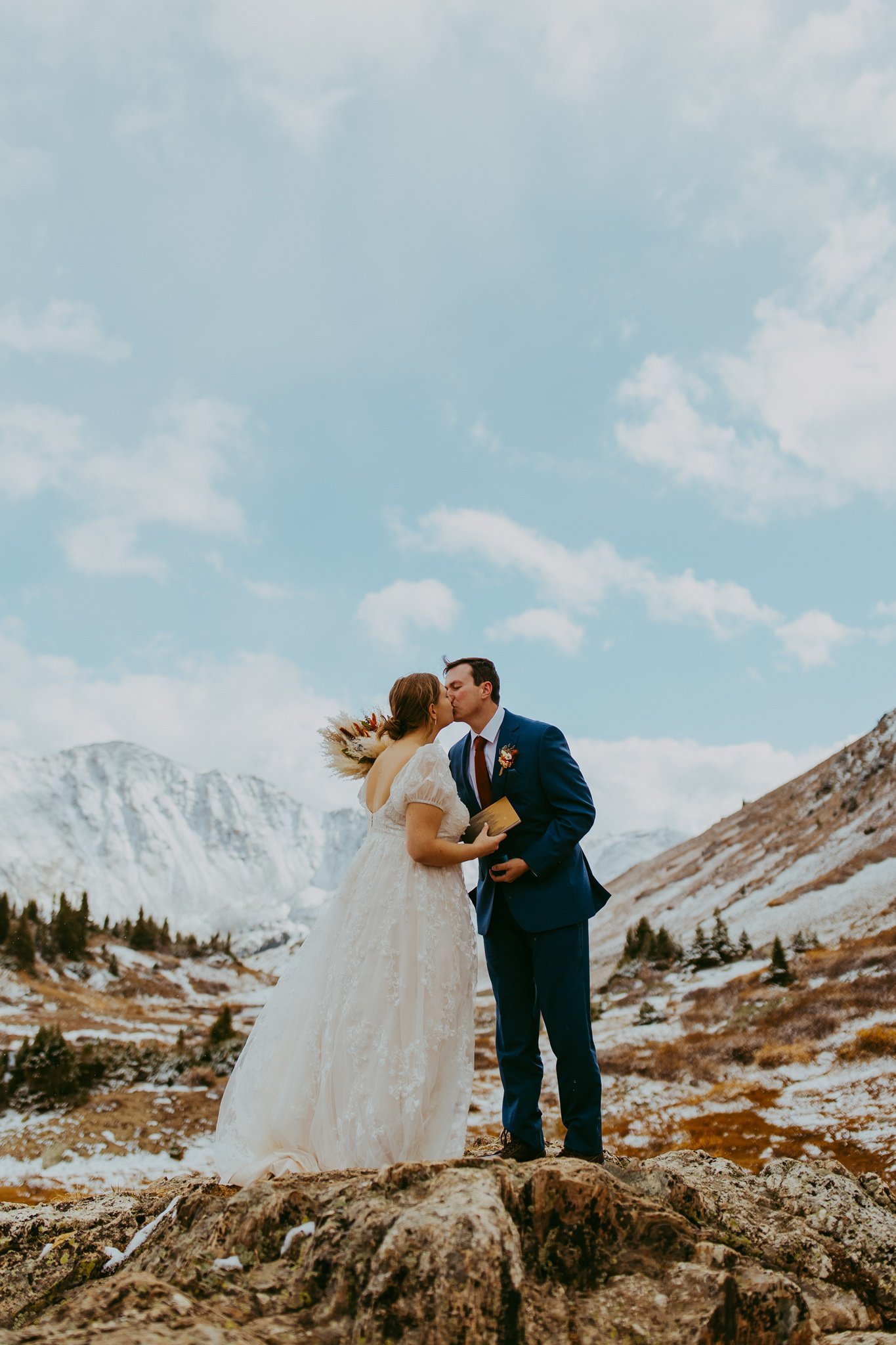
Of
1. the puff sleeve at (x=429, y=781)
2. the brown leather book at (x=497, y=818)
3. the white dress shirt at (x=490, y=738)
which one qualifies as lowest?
the brown leather book at (x=497, y=818)

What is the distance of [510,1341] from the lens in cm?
300

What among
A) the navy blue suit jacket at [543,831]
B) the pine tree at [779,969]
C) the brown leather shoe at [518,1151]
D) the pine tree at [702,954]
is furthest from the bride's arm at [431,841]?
the pine tree at [702,954]

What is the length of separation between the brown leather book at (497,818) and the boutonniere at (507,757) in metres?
0.24

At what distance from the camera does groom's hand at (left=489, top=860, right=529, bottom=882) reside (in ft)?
18.5

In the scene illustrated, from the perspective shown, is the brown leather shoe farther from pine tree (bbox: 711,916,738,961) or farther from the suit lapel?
pine tree (bbox: 711,916,738,961)

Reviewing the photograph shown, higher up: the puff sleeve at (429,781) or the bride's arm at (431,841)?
the puff sleeve at (429,781)

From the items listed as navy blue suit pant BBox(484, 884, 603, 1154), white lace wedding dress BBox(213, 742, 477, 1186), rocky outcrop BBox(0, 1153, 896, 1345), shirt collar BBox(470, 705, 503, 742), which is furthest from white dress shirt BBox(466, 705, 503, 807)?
rocky outcrop BBox(0, 1153, 896, 1345)

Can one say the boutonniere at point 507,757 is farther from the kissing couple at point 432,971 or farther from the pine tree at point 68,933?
the pine tree at point 68,933

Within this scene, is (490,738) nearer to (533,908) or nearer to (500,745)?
(500,745)

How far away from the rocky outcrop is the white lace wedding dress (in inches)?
28.7

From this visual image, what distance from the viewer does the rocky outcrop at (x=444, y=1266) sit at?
118 inches

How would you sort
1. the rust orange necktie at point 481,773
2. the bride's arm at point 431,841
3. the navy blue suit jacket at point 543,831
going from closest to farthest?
the navy blue suit jacket at point 543,831, the bride's arm at point 431,841, the rust orange necktie at point 481,773

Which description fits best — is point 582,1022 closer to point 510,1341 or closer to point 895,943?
point 510,1341

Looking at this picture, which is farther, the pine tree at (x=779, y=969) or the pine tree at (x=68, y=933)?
the pine tree at (x=68, y=933)
